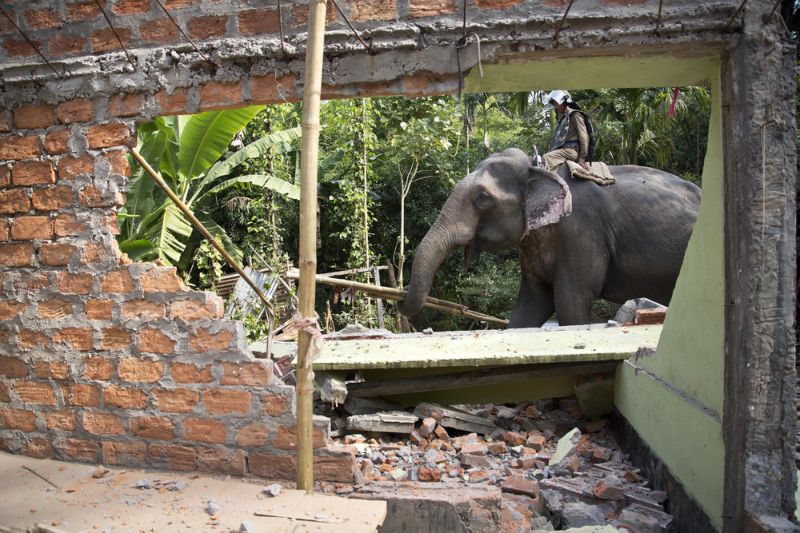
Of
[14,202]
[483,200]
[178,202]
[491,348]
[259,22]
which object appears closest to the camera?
[259,22]

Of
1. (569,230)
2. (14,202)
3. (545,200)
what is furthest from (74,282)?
(569,230)

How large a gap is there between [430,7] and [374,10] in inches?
9.3

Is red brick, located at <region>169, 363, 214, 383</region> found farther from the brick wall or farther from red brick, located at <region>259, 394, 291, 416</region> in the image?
red brick, located at <region>259, 394, 291, 416</region>

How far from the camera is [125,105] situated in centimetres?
300

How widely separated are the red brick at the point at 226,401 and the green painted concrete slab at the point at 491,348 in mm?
1869

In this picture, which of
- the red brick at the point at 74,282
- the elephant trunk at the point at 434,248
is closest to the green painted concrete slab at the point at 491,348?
the elephant trunk at the point at 434,248

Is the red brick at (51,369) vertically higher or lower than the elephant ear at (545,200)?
lower

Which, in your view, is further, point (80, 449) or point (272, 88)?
point (80, 449)

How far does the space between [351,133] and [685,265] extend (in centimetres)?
798

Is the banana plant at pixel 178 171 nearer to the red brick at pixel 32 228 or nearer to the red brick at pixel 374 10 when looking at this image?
the red brick at pixel 32 228

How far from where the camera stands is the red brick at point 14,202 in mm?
3086

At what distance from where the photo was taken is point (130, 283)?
300 centimetres

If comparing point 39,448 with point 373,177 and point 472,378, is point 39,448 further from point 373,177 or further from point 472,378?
point 373,177

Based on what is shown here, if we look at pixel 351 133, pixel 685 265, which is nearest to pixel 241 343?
pixel 685 265
